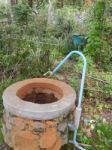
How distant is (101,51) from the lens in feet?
17.2

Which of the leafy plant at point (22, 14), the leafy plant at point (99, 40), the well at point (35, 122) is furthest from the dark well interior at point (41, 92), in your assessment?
the leafy plant at point (22, 14)

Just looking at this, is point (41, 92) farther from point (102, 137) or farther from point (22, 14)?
point (22, 14)

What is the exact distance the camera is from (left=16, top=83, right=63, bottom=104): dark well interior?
3.65m

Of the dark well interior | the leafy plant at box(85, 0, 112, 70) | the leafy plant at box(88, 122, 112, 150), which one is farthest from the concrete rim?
the leafy plant at box(85, 0, 112, 70)

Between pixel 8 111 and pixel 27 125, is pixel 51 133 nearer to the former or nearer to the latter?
pixel 27 125

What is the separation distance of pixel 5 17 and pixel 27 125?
4.71m

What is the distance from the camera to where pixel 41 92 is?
377 centimetres

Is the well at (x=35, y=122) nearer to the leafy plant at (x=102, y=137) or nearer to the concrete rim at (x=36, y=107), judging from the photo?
the concrete rim at (x=36, y=107)

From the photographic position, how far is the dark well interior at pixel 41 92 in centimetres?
365

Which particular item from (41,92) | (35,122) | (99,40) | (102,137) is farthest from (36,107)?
(99,40)

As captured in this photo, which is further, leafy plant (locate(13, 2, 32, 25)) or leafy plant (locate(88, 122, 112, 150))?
leafy plant (locate(13, 2, 32, 25))

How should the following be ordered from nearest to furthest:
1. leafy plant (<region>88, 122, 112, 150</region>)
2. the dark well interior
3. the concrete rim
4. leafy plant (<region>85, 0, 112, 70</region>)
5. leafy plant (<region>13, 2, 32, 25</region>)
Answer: the concrete rim < leafy plant (<region>88, 122, 112, 150</region>) < the dark well interior < leafy plant (<region>85, 0, 112, 70</region>) < leafy plant (<region>13, 2, 32, 25</region>)

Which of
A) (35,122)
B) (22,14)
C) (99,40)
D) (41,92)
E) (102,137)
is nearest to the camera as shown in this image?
(35,122)

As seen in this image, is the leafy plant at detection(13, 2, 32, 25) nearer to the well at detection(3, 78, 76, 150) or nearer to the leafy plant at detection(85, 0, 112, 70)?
the leafy plant at detection(85, 0, 112, 70)
